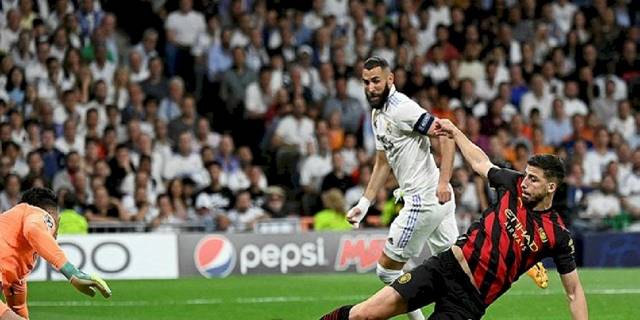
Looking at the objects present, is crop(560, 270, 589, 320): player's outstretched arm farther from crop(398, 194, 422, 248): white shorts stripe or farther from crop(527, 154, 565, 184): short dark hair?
crop(398, 194, 422, 248): white shorts stripe

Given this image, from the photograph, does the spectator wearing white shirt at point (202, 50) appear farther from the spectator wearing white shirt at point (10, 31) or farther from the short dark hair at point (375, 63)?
the short dark hair at point (375, 63)

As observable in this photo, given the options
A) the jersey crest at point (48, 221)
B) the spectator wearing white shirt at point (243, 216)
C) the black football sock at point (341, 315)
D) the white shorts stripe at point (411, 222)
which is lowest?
the spectator wearing white shirt at point (243, 216)

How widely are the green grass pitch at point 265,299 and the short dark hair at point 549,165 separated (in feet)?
14.2

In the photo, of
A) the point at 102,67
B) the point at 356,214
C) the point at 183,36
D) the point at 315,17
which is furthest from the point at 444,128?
the point at 315,17

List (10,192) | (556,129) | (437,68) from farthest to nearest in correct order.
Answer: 1. (437,68)
2. (556,129)
3. (10,192)

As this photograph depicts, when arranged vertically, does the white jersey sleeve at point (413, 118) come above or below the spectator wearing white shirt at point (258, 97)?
above

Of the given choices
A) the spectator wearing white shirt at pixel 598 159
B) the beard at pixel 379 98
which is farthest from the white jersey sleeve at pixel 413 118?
the spectator wearing white shirt at pixel 598 159

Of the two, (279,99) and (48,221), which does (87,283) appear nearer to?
(48,221)

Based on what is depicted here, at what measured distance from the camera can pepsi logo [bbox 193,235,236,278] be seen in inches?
745

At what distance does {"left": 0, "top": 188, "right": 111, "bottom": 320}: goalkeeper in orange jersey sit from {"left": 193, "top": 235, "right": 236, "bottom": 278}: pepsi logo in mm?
9441

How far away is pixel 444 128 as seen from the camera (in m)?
9.63

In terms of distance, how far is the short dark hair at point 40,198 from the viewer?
9148 mm

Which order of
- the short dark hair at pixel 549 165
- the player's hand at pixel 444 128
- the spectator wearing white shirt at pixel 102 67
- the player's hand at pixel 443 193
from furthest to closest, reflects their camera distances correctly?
1. the spectator wearing white shirt at pixel 102 67
2. the player's hand at pixel 443 193
3. the player's hand at pixel 444 128
4. the short dark hair at pixel 549 165

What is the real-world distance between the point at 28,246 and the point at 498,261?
314 centimetres
